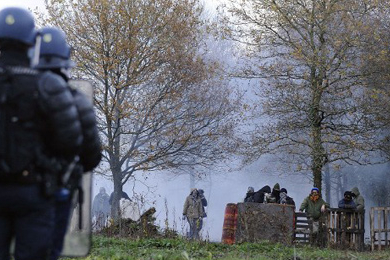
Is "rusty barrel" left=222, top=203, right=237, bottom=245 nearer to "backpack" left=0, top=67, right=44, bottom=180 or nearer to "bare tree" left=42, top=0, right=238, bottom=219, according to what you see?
"bare tree" left=42, top=0, right=238, bottom=219

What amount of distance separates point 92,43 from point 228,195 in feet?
143

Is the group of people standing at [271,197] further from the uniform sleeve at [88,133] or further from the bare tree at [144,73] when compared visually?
the uniform sleeve at [88,133]

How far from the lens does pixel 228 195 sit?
6875 cm

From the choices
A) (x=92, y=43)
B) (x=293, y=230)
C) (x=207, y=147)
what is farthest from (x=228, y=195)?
(x=293, y=230)

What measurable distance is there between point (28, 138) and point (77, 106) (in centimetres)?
36

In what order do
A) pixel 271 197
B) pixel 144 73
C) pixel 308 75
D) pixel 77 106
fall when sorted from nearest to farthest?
pixel 77 106 → pixel 271 197 → pixel 308 75 → pixel 144 73

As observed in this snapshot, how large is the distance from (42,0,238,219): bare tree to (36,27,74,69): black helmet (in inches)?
868

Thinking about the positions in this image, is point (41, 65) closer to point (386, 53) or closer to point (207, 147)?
point (386, 53)

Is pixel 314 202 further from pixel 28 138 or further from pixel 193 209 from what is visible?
pixel 28 138

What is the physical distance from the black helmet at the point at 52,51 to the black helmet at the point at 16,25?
0.09m

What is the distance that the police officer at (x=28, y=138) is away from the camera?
400 cm

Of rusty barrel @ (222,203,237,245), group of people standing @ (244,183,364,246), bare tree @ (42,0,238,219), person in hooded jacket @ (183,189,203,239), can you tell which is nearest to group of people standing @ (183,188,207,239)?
person in hooded jacket @ (183,189,203,239)

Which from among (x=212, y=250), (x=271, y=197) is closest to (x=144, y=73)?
(x=271, y=197)

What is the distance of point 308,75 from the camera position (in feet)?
82.6
